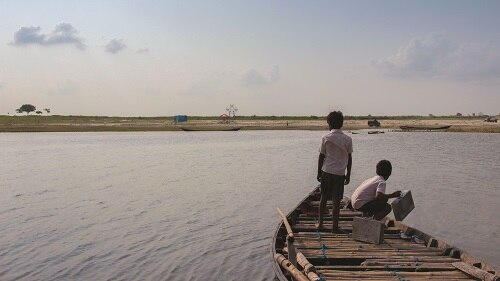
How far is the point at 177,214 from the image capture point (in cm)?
1365

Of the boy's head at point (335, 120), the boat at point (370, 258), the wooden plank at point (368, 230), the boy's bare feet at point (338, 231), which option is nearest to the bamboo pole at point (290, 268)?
the boat at point (370, 258)

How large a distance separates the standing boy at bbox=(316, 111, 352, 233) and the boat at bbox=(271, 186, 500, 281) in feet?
2.68

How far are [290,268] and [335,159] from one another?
253cm

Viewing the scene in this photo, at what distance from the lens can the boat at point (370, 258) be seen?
19.6 ft

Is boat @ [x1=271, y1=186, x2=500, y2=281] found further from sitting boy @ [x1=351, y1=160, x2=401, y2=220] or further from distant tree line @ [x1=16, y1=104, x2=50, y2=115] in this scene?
distant tree line @ [x1=16, y1=104, x2=50, y2=115]

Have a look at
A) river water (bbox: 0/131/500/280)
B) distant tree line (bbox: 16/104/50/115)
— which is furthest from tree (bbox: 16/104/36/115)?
river water (bbox: 0/131/500/280)

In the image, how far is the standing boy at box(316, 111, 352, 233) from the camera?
7.97 meters

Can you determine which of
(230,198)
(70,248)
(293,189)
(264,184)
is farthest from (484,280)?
(264,184)

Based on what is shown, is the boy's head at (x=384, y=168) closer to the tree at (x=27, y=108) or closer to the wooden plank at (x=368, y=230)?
the wooden plank at (x=368, y=230)

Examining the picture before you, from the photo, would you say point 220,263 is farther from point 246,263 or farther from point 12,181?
point 12,181

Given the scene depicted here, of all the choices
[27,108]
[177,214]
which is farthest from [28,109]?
[177,214]

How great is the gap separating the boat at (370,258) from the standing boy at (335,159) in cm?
82

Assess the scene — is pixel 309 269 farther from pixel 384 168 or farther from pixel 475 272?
pixel 384 168

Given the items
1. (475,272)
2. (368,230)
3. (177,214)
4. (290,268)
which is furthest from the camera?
(177,214)
